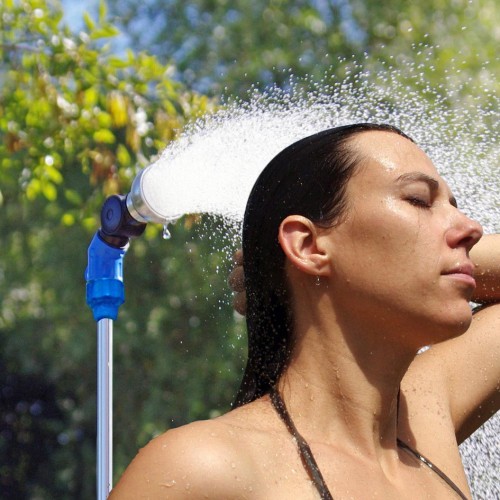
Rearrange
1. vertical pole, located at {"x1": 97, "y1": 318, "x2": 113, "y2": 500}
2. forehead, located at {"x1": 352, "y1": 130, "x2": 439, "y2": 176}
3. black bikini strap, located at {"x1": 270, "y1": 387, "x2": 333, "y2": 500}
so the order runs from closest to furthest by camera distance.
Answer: black bikini strap, located at {"x1": 270, "y1": 387, "x2": 333, "y2": 500}, forehead, located at {"x1": 352, "y1": 130, "x2": 439, "y2": 176}, vertical pole, located at {"x1": 97, "y1": 318, "x2": 113, "y2": 500}

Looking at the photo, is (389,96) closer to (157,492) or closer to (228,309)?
(228,309)

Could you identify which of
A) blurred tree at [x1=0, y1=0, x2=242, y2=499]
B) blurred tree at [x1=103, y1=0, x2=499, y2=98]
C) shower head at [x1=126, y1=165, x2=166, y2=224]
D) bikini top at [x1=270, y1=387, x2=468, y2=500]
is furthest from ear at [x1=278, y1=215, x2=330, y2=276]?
blurred tree at [x1=103, y1=0, x2=499, y2=98]

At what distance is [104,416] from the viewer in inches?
95.7

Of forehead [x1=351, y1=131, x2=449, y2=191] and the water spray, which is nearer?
forehead [x1=351, y1=131, x2=449, y2=191]

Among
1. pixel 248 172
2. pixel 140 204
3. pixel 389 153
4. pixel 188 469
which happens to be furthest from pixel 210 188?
pixel 188 469

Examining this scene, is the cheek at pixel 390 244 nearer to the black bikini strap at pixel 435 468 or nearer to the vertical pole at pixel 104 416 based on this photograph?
the black bikini strap at pixel 435 468

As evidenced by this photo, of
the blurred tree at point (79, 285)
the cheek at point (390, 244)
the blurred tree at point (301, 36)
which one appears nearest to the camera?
the cheek at point (390, 244)

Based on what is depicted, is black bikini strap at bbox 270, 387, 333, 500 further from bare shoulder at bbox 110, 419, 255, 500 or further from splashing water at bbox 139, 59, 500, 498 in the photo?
splashing water at bbox 139, 59, 500, 498

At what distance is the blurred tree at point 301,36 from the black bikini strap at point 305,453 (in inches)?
232

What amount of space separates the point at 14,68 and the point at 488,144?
8.18ft

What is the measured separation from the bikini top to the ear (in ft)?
0.79

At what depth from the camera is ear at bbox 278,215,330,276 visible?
6.98 ft

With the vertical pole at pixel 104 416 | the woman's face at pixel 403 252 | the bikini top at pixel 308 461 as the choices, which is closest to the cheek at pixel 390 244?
the woman's face at pixel 403 252

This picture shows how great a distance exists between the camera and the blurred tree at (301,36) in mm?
8102
